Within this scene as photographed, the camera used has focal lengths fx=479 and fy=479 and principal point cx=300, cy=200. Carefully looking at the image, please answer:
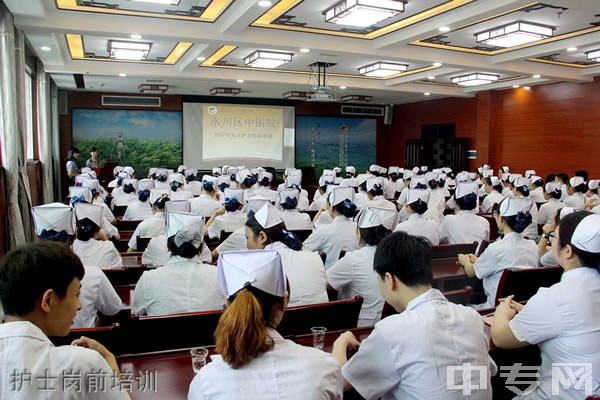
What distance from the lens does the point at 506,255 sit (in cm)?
342

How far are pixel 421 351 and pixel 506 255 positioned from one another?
214cm

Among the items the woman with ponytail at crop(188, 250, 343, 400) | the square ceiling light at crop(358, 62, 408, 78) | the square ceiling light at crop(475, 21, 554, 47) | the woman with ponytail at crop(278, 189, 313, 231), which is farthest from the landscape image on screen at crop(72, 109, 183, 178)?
the woman with ponytail at crop(188, 250, 343, 400)

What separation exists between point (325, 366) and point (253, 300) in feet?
0.99

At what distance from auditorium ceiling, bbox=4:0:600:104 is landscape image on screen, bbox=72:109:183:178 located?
237 centimetres

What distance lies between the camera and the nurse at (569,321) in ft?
6.14

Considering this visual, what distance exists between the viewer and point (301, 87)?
1314cm

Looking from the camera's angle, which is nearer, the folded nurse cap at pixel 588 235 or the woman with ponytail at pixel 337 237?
the folded nurse cap at pixel 588 235

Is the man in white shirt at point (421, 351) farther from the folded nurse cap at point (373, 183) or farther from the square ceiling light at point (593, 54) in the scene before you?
the square ceiling light at point (593, 54)

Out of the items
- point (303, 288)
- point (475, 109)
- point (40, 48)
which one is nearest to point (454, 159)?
point (475, 109)

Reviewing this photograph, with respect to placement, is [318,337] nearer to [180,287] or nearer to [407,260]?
[407,260]

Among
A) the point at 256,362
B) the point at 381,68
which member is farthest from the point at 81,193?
the point at 381,68

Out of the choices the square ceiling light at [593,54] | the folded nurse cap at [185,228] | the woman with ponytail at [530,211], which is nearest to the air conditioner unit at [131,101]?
the woman with ponytail at [530,211]

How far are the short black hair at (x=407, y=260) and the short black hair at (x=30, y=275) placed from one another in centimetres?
110

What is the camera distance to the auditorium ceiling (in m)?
6.48
